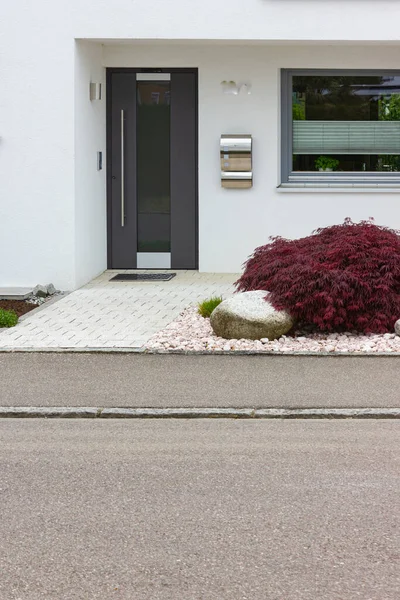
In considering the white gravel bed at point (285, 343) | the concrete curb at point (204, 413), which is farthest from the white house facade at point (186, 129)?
the concrete curb at point (204, 413)

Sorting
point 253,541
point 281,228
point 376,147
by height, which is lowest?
point 253,541

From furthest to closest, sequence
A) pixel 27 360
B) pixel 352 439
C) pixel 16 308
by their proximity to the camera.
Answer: pixel 16 308
pixel 27 360
pixel 352 439

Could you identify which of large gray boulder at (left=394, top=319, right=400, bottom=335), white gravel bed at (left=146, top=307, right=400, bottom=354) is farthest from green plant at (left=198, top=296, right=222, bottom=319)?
large gray boulder at (left=394, top=319, right=400, bottom=335)

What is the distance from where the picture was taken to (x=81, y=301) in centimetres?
A: 1323

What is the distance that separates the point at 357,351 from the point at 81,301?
439 centimetres

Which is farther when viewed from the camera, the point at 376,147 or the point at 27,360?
the point at 376,147

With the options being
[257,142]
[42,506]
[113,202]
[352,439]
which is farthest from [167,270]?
[42,506]

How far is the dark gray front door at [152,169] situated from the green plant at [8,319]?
15.0 feet

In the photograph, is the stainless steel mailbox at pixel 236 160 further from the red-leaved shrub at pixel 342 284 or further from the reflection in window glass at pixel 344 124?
the red-leaved shrub at pixel 342 284

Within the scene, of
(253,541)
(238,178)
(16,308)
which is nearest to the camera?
(253,541)

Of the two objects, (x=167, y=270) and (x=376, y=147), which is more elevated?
(x=376, y=147)

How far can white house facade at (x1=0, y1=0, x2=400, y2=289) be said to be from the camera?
14.0 m

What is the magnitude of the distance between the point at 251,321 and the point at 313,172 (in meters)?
5.91

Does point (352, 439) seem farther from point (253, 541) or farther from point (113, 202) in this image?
point (113, 202)
